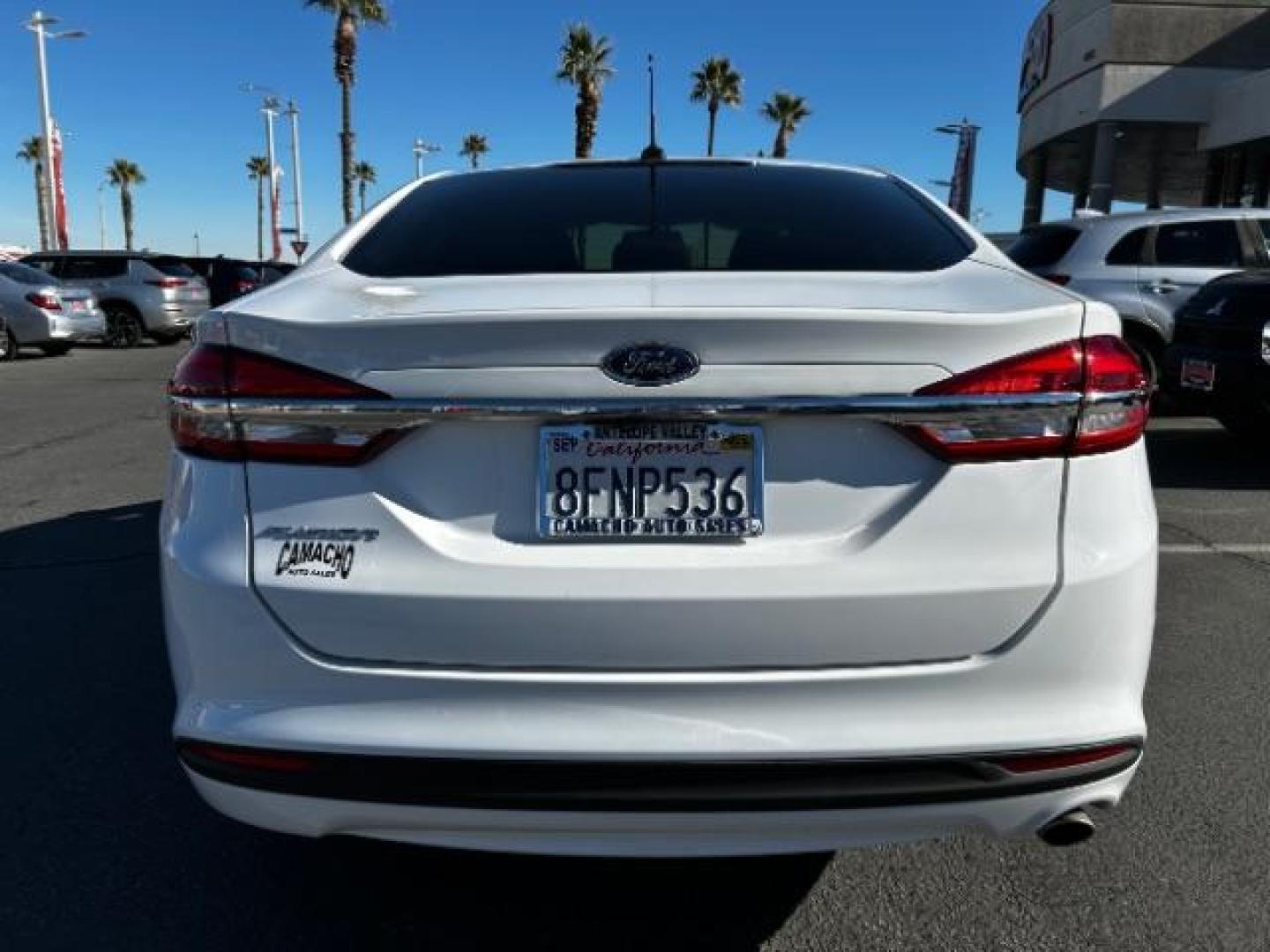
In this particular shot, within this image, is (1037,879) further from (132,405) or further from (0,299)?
(0,299)

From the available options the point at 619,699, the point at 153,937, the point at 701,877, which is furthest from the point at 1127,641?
the point at 153,937

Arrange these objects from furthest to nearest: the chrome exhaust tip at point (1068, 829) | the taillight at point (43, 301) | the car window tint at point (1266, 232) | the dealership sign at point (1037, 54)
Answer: the dealership sign at point (1037, 54), the taillight at point (43, 301), the car window tint at point (1266, 232), the chrome exhaust tip at point (1068, 829)

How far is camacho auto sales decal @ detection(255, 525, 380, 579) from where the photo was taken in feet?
5.96

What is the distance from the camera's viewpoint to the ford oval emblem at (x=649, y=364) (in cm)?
178

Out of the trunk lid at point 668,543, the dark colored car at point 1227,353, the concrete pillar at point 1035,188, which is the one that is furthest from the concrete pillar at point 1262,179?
the trunk lid at point 668,543

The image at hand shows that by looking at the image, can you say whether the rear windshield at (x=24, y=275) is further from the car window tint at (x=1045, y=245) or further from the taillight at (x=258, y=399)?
the taillight at (x=258, y=399)

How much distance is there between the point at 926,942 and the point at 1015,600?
33.4 inches

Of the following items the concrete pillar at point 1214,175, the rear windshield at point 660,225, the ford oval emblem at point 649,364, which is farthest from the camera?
the concrete pillar at point 1214,175

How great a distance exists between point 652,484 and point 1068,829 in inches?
39.5

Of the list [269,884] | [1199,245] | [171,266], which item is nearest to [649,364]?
[269,884]

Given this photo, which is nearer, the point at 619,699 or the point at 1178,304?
the point at 619,699

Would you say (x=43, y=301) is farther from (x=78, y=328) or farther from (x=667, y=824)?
(x=667, y=824)

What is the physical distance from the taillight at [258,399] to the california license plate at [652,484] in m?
0.30

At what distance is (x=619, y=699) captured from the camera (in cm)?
179
